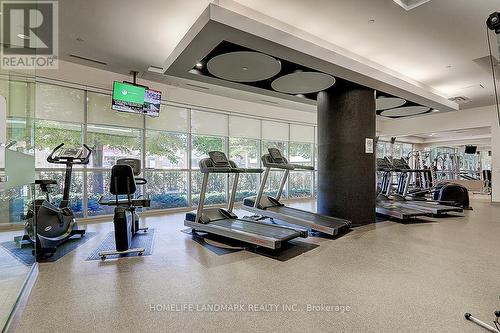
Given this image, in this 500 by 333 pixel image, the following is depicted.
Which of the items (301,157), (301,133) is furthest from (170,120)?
(301,157)

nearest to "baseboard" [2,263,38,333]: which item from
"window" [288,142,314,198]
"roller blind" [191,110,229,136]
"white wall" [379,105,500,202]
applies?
"roller blind" [191,110,229,136]

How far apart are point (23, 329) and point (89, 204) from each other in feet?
15.5

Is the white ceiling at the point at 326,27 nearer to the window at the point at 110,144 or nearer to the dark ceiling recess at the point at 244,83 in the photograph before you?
the dark ceiling recess at the point at 244,83

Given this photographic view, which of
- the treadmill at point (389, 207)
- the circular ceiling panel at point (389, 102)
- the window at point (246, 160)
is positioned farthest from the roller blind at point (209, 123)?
the treadmill at point (389, 207)

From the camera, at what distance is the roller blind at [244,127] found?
8.49 meters

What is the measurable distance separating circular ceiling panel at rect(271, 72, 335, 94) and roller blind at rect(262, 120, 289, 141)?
3307 mm

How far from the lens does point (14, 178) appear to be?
236 cm

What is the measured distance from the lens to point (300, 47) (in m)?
3.77

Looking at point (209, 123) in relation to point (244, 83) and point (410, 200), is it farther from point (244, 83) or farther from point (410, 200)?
point (410, 200)

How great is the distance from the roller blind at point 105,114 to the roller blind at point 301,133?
19.0 ft

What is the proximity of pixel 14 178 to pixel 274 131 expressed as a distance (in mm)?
8012

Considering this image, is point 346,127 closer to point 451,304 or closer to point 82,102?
point 451,304

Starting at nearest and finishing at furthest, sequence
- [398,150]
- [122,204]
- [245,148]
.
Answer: [122,204] < [245,148] < [398,150]
